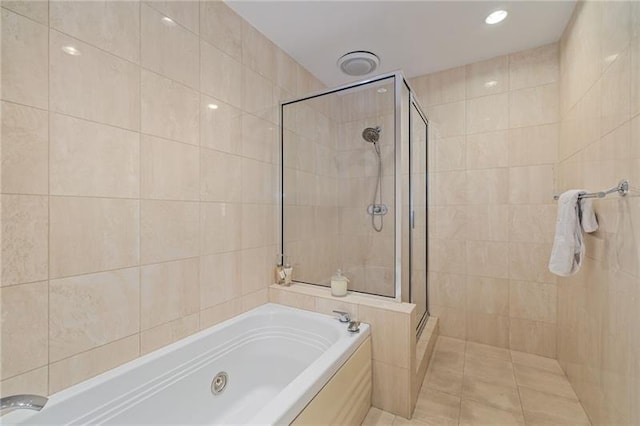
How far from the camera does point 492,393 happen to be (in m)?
1.80

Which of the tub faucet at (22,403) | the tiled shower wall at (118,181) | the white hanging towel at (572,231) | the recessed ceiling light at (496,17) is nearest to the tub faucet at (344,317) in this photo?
the tiled shower wall at (118,181)

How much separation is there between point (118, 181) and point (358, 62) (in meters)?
2.00

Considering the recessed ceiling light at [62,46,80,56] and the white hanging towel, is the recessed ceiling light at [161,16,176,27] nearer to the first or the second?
the recessed ceiling light at [62,46,80,56]

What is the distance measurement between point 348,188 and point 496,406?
5.70ft

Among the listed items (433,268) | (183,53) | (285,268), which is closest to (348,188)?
(285,268)

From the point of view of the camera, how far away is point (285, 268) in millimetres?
2137

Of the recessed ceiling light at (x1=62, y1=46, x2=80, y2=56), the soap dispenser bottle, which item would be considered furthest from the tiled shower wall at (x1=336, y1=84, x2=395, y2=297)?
the recessed ceiling light at (x1=62, y1=46, x2=80, y2=56)

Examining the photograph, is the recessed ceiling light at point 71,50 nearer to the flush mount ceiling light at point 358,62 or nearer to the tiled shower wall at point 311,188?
the tiled shower wall at point 311,188

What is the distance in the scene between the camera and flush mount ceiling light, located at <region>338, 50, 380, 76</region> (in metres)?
2.25

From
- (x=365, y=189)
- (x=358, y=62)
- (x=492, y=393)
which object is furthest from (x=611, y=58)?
(x=492, y=393)

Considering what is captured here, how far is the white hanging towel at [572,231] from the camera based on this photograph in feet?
4.74

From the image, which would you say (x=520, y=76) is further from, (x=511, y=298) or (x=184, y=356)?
(x=184, y=356)

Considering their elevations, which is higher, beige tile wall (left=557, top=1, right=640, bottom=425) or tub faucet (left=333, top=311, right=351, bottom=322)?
Answer: beige tile wall (left=557, top=1, right=640, bottom=425)

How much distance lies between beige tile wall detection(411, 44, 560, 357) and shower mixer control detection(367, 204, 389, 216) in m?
0.84
